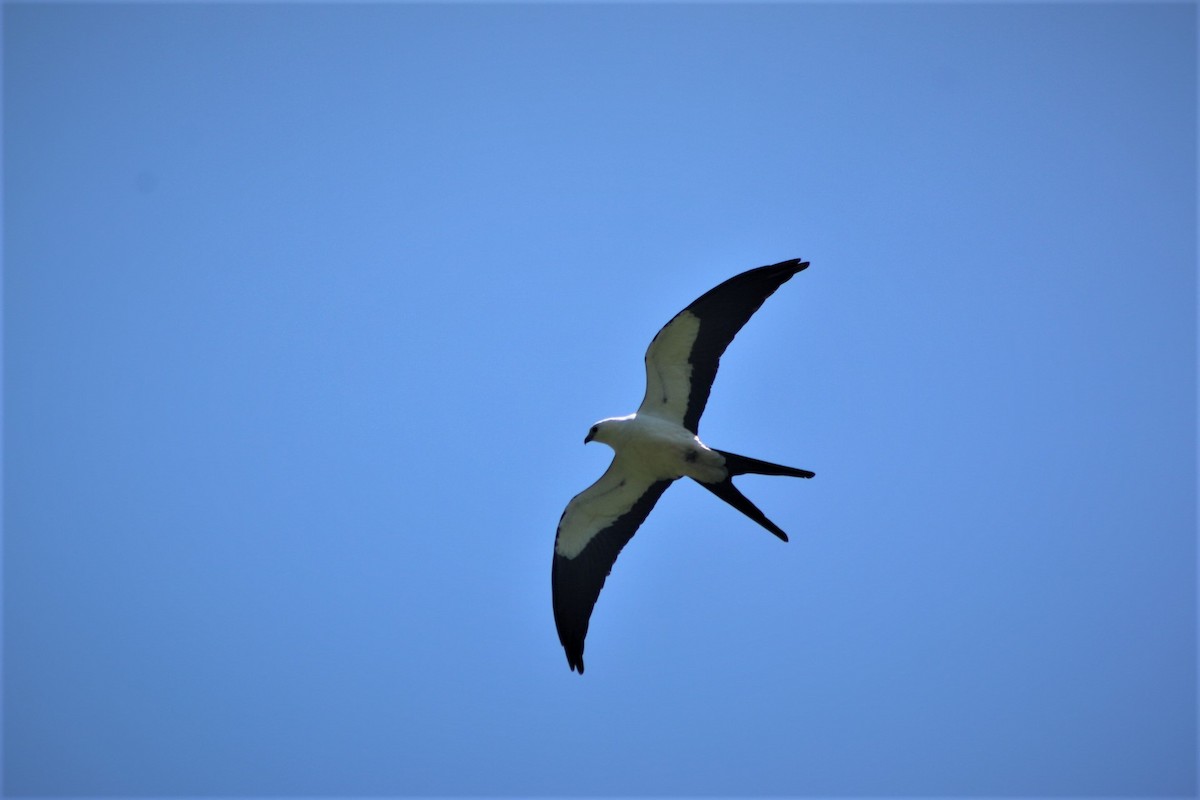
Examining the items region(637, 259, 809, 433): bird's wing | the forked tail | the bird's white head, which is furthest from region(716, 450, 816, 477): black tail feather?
the bird's white head

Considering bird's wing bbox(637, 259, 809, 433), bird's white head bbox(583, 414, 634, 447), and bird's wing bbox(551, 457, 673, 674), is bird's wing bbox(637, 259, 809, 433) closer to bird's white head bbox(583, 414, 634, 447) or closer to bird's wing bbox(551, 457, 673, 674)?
bird's white head bbox(583, 414, 634, 447)

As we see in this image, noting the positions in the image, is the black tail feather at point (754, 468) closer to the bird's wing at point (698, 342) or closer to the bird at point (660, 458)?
the bird at point (660, 458)

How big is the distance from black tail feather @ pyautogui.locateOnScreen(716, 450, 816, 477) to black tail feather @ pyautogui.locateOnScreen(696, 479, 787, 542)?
17 centimetres

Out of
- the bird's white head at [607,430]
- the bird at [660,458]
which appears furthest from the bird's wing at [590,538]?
the bird's white head at [607,430]

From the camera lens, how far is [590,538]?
406 inches

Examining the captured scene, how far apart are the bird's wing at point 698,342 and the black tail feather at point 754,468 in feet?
2.66

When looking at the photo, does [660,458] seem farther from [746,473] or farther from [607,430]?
[746,473]

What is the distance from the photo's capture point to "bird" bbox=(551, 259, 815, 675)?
9.11 metres

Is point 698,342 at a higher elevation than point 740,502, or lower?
higher

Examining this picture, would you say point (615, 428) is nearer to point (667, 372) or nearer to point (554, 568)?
point (667, 372)

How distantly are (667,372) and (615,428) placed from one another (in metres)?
0.82

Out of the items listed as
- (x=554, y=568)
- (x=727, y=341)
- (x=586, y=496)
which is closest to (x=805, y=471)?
(x=727, y=341)

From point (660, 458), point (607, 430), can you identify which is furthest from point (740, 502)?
point (607, 430)

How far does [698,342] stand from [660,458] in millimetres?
1288
